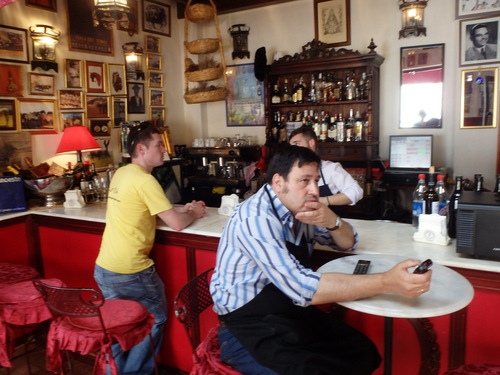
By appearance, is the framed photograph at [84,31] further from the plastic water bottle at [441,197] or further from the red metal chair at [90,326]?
the plastic water bottle at [441,197]

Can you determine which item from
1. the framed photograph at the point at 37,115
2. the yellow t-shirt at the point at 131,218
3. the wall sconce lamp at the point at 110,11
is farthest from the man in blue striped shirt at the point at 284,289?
the framed photograph at the point at 37,115

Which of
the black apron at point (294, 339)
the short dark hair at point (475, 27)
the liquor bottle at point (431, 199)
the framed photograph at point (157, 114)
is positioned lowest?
the black apron at point (294, 339)

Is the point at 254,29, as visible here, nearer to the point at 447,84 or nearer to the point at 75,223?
the point at 447,84

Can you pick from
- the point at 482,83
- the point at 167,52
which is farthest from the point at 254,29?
the point at 482,83

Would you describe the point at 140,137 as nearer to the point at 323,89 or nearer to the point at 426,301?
the point at 426,301

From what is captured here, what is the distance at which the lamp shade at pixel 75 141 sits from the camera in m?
4.66

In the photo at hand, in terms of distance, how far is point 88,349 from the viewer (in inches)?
88.4

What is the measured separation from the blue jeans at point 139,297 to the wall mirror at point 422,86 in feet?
13.5

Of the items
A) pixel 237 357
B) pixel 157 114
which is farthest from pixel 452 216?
pixel 157 114

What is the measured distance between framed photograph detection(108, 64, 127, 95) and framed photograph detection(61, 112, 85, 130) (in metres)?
0.61

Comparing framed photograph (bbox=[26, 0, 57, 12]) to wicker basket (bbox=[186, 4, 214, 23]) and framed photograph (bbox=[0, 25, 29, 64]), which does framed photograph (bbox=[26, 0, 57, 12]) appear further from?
wicker basket (bbox=[186, 4, 214, 23])

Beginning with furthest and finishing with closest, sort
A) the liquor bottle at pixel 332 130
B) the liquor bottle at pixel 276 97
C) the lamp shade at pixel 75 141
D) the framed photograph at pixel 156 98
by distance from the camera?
1. the framed photograph at pixel 156 98
2. the liquor bottle at pixel 276 97
3. the liquor bottle at pixel 332 130
4. the lamp shade at pixel 75 141

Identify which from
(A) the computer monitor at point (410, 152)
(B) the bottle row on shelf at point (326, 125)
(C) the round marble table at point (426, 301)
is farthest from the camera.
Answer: (B) the bottle row on shelf at point (326, 125)

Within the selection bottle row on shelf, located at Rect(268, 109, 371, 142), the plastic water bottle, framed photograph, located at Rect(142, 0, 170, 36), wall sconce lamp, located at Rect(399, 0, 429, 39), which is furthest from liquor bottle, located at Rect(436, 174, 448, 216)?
framed photograph, located at Rect(142, 0, 170, 36)
